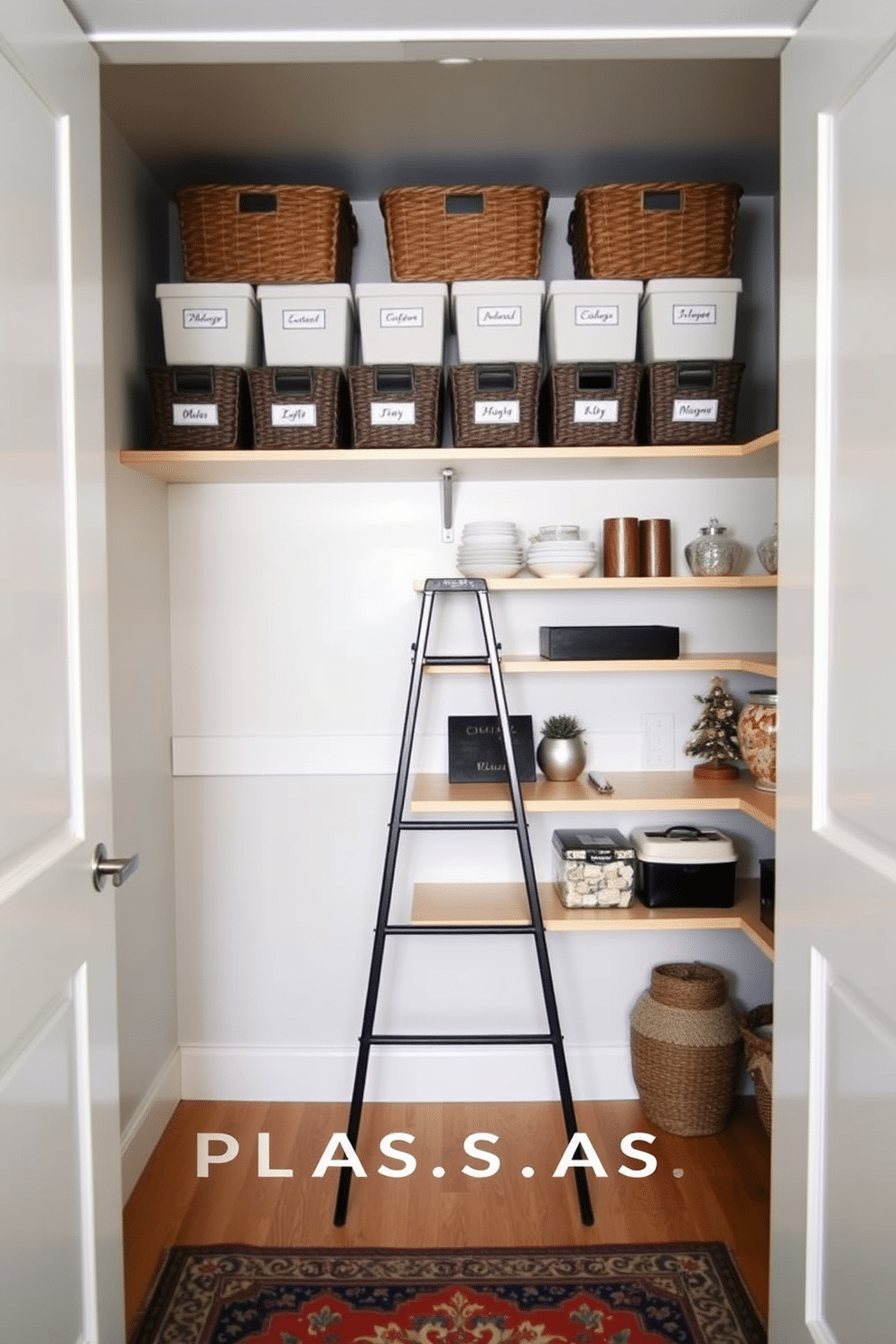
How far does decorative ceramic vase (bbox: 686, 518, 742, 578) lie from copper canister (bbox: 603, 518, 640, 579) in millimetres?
140

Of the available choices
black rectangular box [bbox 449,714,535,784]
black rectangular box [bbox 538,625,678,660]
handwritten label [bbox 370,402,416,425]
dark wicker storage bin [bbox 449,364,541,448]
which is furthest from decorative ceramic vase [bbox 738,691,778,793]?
handwritten label [bbox 370,402,416,425]

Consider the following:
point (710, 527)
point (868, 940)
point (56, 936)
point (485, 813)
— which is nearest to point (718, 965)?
point (485, 813)

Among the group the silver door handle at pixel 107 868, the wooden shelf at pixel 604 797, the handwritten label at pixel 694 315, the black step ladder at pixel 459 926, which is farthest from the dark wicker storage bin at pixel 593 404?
the silver door handle at pixel 107 868

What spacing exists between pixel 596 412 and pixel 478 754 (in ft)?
2.79

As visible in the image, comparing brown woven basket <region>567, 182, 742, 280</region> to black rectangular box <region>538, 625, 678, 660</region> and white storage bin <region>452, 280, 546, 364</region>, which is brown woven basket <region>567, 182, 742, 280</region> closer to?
white storage bin <region>452, 280, 546, 364</region>

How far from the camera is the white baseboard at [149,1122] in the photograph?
2309 millimetres

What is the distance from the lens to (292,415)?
2.30 meters

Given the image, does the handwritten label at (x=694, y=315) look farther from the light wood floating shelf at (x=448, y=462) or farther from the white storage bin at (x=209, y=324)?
the white storage bin at (x=209, y=324)

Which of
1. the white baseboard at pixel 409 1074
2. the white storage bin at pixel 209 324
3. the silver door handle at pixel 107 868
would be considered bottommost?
the white baseboard at pixel 409 1074

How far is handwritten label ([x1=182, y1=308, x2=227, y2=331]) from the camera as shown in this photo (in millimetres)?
2279

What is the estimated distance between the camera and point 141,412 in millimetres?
2492

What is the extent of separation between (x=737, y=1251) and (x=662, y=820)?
3.35 feet

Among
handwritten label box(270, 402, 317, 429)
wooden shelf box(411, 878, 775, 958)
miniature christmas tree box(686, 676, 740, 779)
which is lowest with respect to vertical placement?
wooden shelf box(411, 878, 775, 958)

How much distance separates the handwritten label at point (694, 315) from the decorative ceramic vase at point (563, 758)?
98 cm
